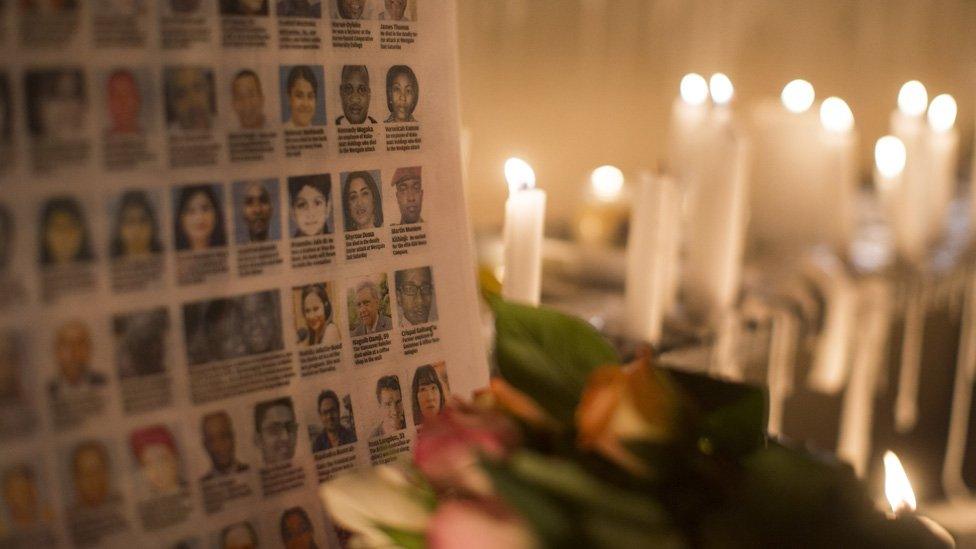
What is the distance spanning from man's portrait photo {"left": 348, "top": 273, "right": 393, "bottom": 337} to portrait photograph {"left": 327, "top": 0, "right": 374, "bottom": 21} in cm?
11

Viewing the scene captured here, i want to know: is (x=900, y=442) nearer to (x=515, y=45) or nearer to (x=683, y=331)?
(x=683, y=331)

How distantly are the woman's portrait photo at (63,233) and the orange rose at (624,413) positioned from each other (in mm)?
180

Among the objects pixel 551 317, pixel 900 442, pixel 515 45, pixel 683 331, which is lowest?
pixel 900 442

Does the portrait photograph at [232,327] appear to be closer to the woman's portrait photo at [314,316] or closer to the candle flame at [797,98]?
the woman's portrait photo at [314,316]

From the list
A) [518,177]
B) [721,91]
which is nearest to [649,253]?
[518,177]

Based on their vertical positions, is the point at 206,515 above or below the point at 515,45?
below

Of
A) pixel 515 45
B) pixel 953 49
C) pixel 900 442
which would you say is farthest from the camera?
pixel 953 49

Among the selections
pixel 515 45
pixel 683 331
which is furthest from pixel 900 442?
pixel 515 45

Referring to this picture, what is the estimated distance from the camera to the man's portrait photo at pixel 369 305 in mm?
350

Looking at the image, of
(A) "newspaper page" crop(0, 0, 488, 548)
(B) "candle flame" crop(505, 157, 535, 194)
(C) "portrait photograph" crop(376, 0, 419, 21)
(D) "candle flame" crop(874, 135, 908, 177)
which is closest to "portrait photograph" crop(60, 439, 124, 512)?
(A) "newspaper page" crop(0, 0, 488, 548)

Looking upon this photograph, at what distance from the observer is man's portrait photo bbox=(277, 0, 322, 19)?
321mm

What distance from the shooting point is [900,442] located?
1.19 meters

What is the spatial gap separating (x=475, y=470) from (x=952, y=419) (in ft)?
3.91

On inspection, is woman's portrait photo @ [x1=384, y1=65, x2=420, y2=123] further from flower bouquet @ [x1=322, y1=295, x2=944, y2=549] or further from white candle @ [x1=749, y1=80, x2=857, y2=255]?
white candle @ [x1=749, y1=80, x2=857, y2=255]
